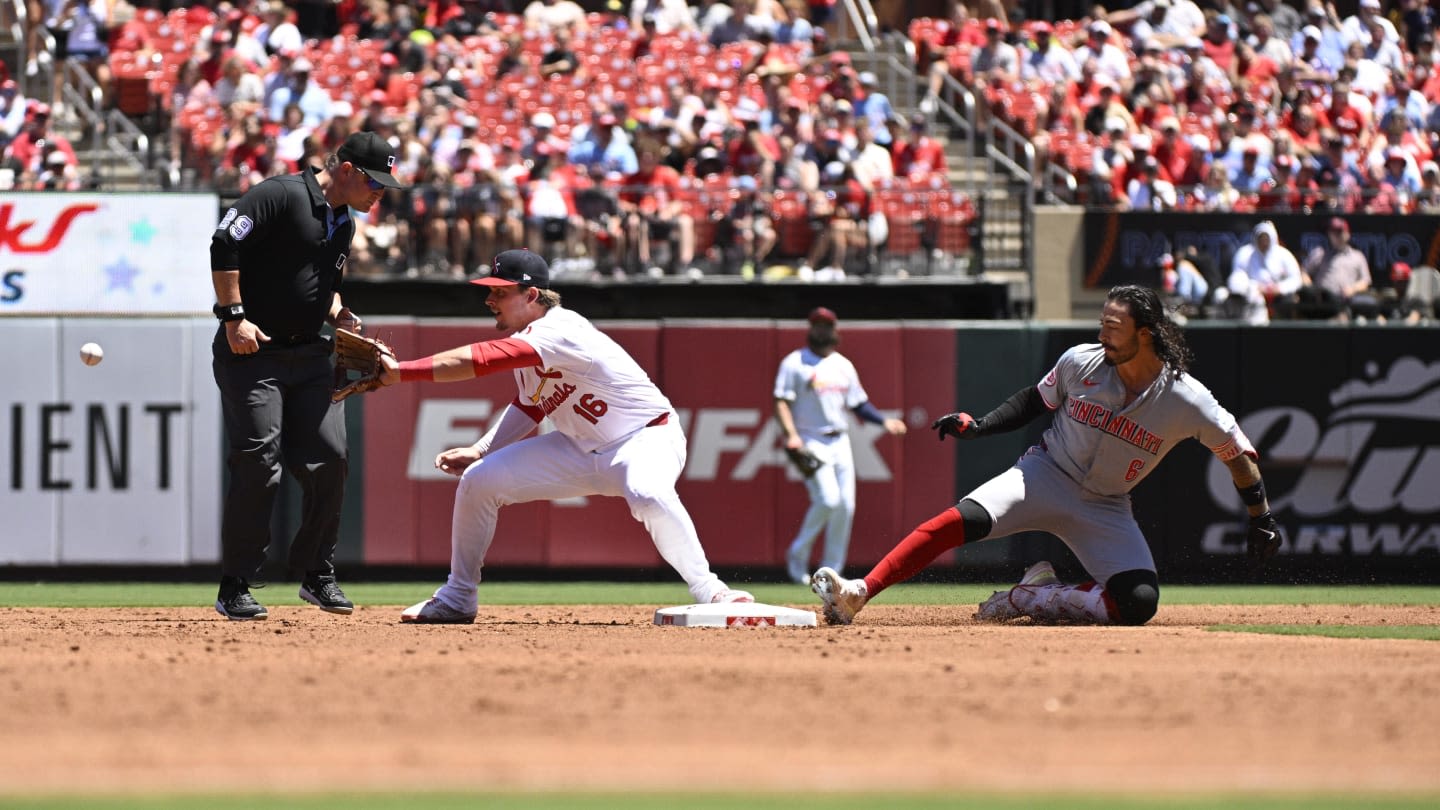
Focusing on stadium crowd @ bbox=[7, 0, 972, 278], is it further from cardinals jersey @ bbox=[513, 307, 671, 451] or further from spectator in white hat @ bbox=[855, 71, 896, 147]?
cardinals jersey @ bbox=[513, 307, 671, 451]

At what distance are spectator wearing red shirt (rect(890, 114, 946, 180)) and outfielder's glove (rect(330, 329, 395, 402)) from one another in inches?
415

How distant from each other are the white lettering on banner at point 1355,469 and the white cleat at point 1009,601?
19.5ft

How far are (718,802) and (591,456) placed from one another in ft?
13.9

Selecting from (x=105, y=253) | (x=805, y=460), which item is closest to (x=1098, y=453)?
(x=805, y=460)

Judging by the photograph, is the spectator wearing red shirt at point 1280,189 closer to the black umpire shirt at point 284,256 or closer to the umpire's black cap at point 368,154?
the umpire's black cap at point 368,154

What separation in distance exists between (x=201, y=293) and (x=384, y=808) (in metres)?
11.3

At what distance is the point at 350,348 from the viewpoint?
8.41 meters

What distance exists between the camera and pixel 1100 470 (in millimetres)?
9102

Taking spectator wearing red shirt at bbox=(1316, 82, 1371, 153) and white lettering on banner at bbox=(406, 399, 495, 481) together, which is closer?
white lettering on banner at bbox=(406, 399, 495, 481)

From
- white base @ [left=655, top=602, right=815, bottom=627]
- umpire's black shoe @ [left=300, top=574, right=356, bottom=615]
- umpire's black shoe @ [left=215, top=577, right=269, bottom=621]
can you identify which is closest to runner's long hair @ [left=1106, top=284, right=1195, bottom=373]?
white base @ [left=655, top=602, right=815, bottom=627]

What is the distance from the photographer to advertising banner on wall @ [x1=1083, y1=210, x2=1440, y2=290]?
1716cm

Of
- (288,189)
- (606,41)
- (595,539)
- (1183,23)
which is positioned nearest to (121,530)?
(595,539)

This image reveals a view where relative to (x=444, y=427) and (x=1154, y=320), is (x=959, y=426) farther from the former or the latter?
(x=444, y=427)

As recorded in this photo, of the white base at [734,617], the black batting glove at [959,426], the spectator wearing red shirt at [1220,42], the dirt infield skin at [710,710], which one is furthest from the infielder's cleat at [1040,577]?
the spectator wearing red shirt at [1220,42]
